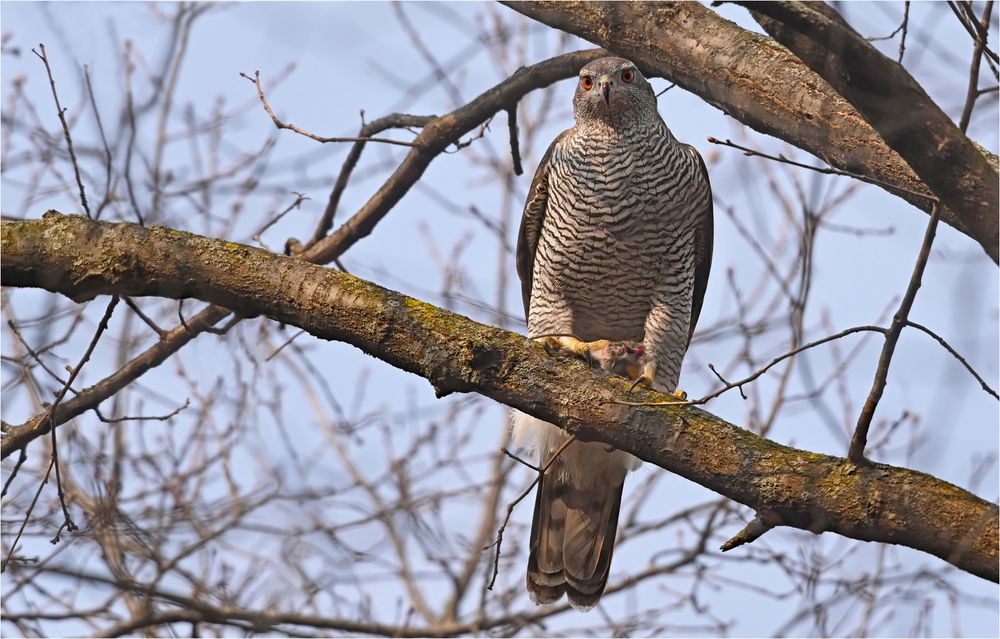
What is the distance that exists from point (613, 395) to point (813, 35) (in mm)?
1295

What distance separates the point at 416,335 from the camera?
3385mm

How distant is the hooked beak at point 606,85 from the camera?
5.34 metres

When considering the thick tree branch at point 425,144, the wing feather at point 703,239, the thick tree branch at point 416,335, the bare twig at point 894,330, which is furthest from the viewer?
the wing feather at point 703,239

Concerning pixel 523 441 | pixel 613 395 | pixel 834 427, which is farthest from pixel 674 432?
pixel 523 441

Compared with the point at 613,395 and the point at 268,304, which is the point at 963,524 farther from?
the point at 268,304

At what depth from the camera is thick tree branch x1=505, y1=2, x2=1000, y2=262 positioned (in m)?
4.09

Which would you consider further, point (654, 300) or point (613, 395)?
point (654, 300)

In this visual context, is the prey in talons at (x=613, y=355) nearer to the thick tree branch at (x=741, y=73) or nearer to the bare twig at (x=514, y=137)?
the bare twig at (x=514, y=137)

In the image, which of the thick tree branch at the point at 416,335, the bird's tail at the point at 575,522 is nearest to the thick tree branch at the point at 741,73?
the thick tree branch at the point at 416,335

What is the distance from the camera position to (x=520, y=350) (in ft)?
11.4

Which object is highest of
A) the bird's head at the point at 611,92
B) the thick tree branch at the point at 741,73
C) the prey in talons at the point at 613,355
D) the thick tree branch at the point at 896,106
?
the bird's head at the point at 611,92

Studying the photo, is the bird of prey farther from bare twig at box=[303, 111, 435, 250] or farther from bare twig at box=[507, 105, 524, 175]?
bare twig at box=[303, 111, 435, 250]

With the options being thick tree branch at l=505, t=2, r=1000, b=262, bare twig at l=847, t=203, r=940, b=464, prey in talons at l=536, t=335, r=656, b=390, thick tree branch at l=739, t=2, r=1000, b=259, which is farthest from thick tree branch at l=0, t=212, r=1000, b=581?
prey in talons at l=536, t=335, r=656, b=390

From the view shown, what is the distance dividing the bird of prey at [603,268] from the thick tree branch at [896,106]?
2335 millimetres
